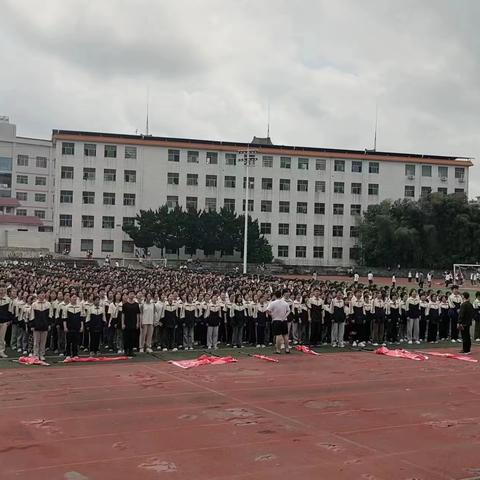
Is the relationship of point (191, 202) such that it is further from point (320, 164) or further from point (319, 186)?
point (320, 164)

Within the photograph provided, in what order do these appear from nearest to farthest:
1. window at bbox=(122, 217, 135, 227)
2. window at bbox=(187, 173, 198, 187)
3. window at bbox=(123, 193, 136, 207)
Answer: window at bbox=(122, 217, 135, 227), window at bbox=(123, 193, 136, 207), window at bbox=(187, 173, 198, 187)

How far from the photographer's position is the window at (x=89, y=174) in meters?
65.2

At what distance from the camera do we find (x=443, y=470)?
699cm

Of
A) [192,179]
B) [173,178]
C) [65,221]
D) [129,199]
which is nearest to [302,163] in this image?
[192,179]

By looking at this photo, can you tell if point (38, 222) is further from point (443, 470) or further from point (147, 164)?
point (443, 470)

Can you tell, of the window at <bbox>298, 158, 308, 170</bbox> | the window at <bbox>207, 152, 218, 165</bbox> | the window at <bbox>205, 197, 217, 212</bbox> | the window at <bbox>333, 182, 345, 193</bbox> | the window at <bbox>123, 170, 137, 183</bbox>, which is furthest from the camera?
the window at <bbox>333, 182, 345, 193</bbox>

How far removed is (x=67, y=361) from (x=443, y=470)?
9.14 m

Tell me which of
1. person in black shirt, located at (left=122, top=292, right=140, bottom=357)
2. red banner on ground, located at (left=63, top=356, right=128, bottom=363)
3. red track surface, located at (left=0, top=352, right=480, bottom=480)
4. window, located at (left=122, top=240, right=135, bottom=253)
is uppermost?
window, located at (left=122, top=240, right=135, bottom=253)

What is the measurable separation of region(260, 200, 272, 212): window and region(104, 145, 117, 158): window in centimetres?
1631

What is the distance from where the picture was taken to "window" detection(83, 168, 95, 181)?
65188mm

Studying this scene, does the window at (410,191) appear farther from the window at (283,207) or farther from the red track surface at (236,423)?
the red track surface at (236,423)

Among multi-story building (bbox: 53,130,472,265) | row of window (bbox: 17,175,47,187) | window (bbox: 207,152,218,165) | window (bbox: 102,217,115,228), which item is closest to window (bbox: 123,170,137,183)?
multi-story building (bbox: 53,130,472,265)

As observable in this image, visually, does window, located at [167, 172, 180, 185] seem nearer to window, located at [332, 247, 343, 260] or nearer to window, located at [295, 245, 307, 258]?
window, located at [295, 245, 307, 258]

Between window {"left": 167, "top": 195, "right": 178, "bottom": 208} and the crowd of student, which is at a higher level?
window {"left": 167, "top": 195, "right": 178, "bottom": 208}
